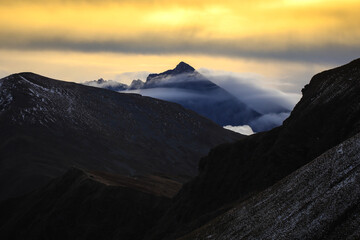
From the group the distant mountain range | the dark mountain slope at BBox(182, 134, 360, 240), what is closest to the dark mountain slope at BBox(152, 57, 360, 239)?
the distant mountain range

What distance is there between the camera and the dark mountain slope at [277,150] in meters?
113

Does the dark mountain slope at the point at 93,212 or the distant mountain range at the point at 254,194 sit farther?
the dark mountain slope at the point at 93,212

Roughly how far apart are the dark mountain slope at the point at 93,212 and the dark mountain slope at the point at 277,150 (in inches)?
708

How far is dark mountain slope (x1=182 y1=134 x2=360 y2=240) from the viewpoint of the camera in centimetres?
6169

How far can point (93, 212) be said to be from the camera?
177125 millimetres

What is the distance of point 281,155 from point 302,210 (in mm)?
48892

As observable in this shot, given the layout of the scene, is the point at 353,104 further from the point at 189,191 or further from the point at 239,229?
the point at 189,191

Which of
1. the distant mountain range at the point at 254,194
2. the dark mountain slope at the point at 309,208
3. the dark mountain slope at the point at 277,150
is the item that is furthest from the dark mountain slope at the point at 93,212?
the dark mountain slope at the point at 309,208

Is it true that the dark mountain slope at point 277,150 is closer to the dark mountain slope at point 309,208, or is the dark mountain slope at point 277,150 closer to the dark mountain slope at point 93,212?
the dark mountain slope at point 93,212

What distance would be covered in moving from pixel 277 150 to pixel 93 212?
73.7 m

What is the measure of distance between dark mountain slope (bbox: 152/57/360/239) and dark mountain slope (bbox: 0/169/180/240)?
17972mm

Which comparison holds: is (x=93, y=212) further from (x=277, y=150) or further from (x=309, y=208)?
(x=309, y=208)

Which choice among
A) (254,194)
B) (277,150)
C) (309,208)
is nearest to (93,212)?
(254,194)

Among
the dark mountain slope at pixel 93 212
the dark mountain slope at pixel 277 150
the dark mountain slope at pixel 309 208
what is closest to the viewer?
the dark mountain slope at pixel 309 208
